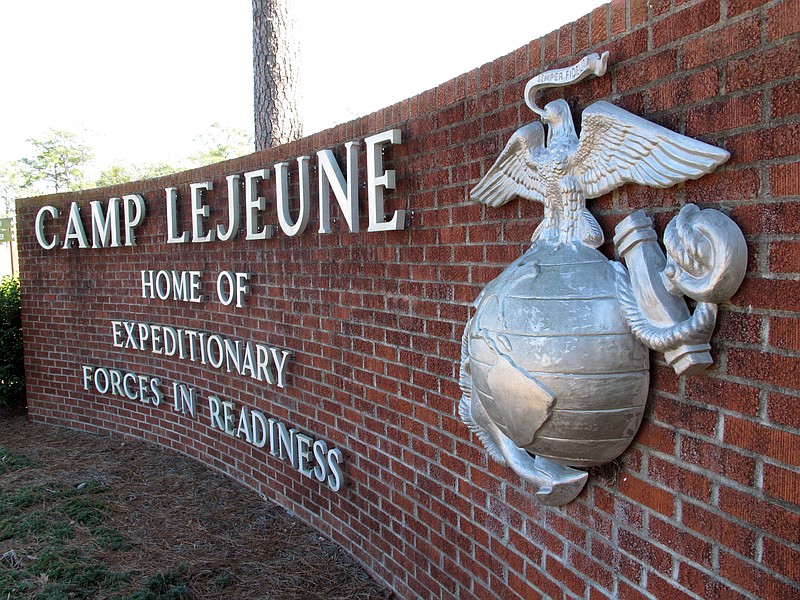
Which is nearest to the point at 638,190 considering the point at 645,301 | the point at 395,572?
the point at 645,301

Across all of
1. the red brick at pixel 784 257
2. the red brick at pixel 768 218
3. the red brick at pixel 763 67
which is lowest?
the red brick at pixel 784 257

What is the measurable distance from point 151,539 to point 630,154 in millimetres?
3872

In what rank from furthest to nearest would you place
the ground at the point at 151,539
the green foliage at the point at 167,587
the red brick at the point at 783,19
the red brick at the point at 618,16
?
the ground at the point at 151,539 → the green foliage at the point at 167,587 → the red brick at the point at 618,16 → the red brick at the point at 783,19

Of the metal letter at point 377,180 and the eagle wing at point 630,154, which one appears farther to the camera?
the metal letter at point 377,180

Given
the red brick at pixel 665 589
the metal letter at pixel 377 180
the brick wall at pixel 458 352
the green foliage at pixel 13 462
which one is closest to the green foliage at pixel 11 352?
the green foliage at pixel 13 462

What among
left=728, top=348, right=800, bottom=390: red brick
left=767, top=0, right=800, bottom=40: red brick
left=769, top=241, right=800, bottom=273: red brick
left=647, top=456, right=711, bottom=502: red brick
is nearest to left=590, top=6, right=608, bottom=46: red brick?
left=767, top=0, right=800, bottom=40: red brick

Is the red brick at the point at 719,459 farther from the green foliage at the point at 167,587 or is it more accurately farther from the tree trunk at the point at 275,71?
the tree trunk at the point at 275,71

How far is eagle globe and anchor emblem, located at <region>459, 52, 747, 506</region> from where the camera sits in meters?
1.65

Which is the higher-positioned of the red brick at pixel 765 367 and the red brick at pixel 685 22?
the red brick at pixel 685 22

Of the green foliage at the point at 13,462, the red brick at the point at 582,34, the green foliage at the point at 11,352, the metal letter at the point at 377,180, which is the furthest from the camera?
the green foliage at the point at 11,352

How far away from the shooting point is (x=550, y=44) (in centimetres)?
229

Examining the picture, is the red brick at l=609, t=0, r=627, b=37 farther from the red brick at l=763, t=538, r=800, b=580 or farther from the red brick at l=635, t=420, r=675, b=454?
the red brick at l=763, t=538, r=800, b=580

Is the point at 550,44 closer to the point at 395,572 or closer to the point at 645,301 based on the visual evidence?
the point at 645,301

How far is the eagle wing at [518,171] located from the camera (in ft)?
7.34
